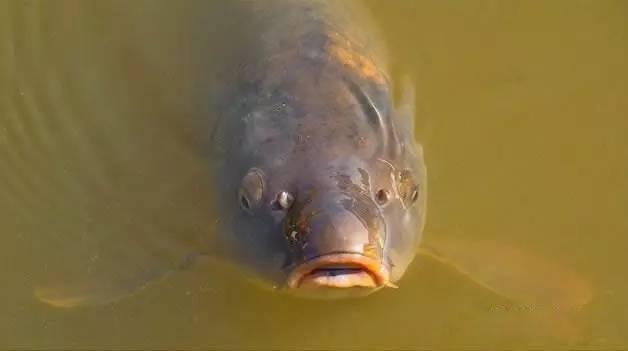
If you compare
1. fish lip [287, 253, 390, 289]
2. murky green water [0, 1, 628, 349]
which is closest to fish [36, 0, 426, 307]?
fish lip [287, 253, 390, 289]

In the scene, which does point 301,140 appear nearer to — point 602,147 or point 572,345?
point 572,345

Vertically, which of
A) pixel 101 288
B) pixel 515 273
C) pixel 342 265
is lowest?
pixel 101 288

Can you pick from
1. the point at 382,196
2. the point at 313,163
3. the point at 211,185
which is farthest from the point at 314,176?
the point at 211,185

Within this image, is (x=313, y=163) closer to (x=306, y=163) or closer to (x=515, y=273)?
(x=306, y=163)

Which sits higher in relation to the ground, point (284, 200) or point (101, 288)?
point (284, 200)

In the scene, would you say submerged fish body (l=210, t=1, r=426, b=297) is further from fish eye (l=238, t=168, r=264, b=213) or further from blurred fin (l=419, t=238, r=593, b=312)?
blurred fin (l=419, t=238, r=593, b=312)

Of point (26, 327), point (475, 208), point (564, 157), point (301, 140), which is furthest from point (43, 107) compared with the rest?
point (564, 157)
